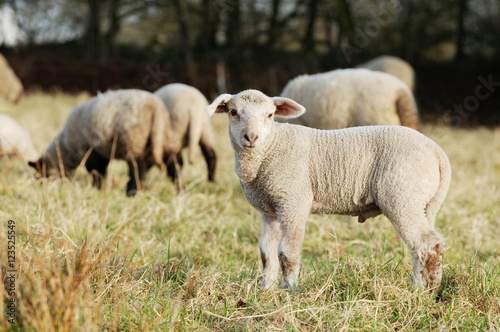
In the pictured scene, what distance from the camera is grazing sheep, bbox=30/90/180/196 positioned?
5.18 m

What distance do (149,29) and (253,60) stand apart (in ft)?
26.6

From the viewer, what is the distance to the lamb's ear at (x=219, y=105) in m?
2.53

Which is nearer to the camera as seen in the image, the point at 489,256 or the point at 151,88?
the point at 489,256

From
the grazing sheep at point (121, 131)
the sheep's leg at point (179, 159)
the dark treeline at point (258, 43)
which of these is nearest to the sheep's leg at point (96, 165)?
the grazing sheep at point (121, 131)

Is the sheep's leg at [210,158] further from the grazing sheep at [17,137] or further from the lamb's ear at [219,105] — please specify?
the lamb's ear at [219,105]

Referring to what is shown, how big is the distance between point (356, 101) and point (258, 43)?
1421cm

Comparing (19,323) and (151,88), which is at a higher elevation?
(19,323)

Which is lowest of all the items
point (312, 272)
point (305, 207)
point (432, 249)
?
point (312, 272)

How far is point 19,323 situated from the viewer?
1811mm

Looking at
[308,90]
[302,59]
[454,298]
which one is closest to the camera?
[454,298]

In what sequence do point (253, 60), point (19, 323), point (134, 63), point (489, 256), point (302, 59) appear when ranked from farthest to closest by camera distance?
point (134, 63) → point (253, 60) → point (302, 59) → point (489, 256) → point (19, 323)

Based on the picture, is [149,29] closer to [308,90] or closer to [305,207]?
[308,90]

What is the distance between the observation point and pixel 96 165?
5602 millimetres

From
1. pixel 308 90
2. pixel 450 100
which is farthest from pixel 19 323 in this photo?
pixel 450 100
